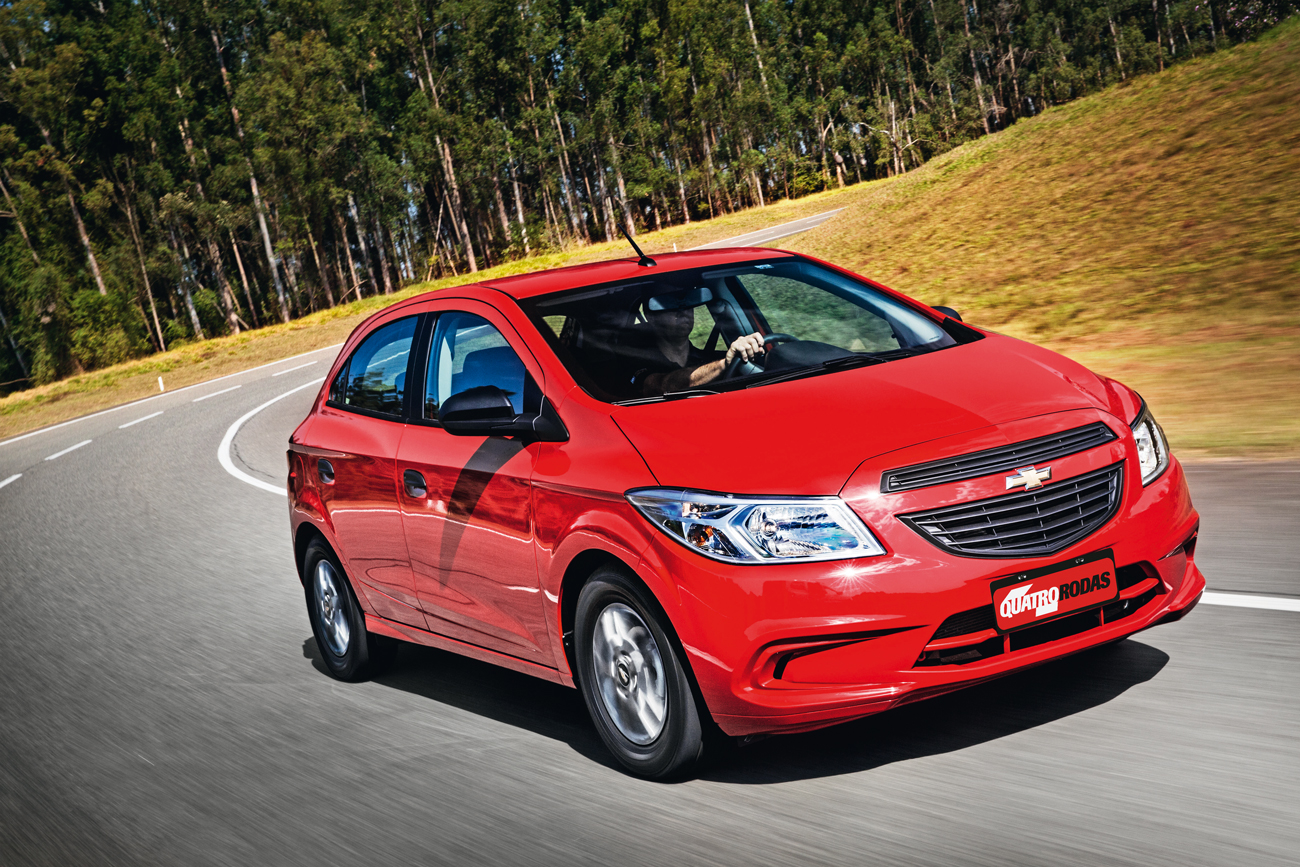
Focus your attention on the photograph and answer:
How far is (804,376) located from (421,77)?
6988 centimetres

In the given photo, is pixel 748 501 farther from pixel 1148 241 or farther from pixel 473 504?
pixel 1148 241

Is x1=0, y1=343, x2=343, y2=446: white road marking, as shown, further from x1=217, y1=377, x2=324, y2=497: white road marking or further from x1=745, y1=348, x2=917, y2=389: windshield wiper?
x1=745, y1=348, x2=917, y2=389: windshield wiper

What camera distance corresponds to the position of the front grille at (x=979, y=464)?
12.0ft

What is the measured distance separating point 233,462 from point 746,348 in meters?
12.3

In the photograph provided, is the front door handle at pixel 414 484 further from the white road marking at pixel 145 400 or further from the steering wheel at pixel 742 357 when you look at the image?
the white road marking at pixel 145 400

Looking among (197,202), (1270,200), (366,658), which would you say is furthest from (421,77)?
(366,658)

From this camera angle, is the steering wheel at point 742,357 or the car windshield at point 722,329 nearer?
the car windshield at point 722,329

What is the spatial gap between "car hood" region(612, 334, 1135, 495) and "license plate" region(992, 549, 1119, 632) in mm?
424

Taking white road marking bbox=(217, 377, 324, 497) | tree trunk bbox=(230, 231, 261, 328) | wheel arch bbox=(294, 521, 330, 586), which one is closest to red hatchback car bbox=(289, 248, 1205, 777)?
wheel arch bbox=(294, 521, 330, 586)

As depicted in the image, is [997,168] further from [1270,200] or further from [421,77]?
[421,77]

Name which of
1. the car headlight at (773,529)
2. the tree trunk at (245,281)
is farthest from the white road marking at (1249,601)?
the tree trunk at (245,281)

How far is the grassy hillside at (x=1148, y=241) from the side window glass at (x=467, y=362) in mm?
5104

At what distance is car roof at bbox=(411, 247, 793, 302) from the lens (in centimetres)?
522

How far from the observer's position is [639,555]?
153 inches
